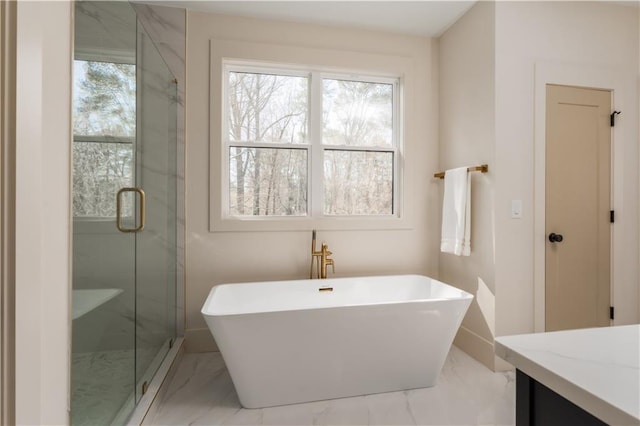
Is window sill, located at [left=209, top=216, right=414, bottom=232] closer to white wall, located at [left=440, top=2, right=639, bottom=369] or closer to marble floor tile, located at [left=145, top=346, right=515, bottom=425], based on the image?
white wall, located at [left=440, top=2, right=639, bottom=369]

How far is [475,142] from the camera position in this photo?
249 centimetres

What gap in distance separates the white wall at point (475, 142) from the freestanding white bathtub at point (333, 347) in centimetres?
48

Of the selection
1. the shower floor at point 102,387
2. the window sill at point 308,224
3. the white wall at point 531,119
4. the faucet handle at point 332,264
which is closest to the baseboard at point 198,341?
the window sill at point 308,224

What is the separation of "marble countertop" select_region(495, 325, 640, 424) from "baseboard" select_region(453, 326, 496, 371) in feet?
5.66

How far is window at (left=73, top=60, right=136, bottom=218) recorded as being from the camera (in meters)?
1.16

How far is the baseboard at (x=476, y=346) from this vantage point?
2.32 metres

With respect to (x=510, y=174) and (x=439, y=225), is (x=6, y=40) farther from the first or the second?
(x=439, y=225)

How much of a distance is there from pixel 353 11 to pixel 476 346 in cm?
266

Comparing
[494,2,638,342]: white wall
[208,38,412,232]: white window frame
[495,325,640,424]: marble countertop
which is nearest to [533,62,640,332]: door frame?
[494,2,638,342]: white wall

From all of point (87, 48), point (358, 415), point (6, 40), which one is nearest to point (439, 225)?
point (358, 415)

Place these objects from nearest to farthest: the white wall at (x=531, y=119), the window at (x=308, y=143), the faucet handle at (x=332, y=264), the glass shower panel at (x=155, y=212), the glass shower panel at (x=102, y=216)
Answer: the glass shower panel at (x=102, y=216), the glass shower panel at (x=155, y=212), the white wall at (x=531, y=119), the faucet handle at (x=332, y=264), the window at (x=308, y=143)

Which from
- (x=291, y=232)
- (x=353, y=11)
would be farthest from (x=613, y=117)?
(x=291, y=232)

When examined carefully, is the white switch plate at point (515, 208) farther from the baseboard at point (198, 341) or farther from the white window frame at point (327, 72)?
the baseboard at point (198, 341)

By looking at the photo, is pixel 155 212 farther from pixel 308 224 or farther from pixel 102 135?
pixel 308 224
